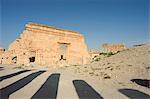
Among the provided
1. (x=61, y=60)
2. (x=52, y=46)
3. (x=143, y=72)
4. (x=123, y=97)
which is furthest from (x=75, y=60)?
(x=123, y=97)

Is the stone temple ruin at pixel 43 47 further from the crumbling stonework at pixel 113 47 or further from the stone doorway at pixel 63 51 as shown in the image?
the crumbling stonework at pixel 113 47

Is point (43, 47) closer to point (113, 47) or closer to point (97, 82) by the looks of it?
point (97, 82)

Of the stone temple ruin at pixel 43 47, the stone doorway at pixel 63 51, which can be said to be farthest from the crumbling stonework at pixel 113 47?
the stone doorway at pixel 63 51

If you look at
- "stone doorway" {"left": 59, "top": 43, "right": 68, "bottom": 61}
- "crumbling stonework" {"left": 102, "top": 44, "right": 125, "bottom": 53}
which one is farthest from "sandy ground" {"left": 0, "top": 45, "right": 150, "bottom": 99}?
"crumbling stonework" {"left": 102, "top": 44, "right": 125, "bottom": 53}

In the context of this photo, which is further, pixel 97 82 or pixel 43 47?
pixel 43 47

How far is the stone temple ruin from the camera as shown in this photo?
2738cm

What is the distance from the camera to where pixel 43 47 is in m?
28.9

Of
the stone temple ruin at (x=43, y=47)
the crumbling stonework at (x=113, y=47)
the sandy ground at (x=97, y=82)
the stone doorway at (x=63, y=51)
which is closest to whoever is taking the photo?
the sandy ground at (x=97, y=82)

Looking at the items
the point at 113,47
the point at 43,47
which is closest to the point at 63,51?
the point at 43,47

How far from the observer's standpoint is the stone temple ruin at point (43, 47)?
2738 centimetres

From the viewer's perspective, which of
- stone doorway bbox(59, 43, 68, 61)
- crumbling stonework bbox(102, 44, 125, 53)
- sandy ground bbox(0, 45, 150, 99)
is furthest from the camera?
crumbling stonework bbox(102, 44, 125, 53)

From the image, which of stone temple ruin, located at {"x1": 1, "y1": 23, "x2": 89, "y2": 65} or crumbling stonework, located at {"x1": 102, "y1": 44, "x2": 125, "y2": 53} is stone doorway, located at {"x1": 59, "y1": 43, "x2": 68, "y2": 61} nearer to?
stone temple ruin, located at {"x1": 1, "y1": 23, "x2": 89, "y2": 65}

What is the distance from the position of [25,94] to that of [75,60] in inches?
1054

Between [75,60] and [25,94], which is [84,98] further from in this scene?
[75,60]
